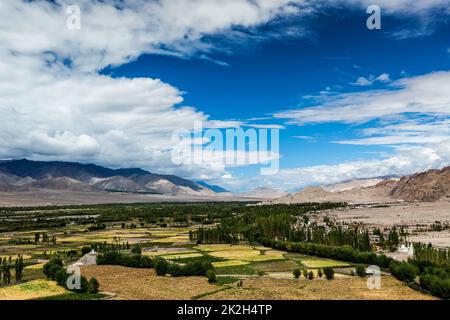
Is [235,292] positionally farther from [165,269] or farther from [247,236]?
[247,236]

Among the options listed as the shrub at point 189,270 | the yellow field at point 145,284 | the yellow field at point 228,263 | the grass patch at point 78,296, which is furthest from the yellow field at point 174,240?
the grass patch at point 78,296

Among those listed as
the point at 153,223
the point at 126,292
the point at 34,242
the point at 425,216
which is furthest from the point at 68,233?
the point at 425,216

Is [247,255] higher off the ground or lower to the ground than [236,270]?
higher

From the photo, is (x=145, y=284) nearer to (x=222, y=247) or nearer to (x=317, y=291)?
(x=317, y=291)

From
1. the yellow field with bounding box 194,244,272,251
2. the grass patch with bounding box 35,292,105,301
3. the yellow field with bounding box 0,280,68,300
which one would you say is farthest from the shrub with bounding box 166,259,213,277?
the yellow field with bounding box 194,244,272,251

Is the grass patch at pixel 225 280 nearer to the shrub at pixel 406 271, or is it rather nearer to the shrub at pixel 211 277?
the shrub at pixel 211 277

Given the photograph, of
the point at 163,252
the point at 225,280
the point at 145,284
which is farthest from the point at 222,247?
the point at 145,284
